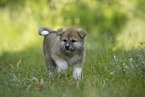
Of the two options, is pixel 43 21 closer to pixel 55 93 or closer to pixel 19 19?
pixel 19 19

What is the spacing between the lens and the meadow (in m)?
2.96

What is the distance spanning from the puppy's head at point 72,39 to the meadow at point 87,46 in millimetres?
500

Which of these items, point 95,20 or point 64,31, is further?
point 95,20

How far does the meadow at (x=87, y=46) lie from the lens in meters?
2.96

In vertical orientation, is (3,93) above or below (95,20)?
below

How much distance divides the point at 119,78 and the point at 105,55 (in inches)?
67.5

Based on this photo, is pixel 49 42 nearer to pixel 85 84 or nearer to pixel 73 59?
pixel 73 59

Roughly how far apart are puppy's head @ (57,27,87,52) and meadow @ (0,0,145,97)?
50 centimetres

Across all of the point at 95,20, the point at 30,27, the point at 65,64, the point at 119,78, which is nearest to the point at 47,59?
the point at 65,64

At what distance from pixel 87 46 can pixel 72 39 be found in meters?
2.25

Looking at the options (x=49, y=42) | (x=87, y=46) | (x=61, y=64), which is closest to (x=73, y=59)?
(x=61, y=64)

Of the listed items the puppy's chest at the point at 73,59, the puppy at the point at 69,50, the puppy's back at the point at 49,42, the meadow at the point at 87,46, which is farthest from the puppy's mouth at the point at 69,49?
the puppy's back at the point at 49,42

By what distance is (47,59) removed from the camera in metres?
4.50

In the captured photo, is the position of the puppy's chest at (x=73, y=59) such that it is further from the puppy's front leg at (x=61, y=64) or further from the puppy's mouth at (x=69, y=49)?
the puppy's mouth at (x=69, y=49)
